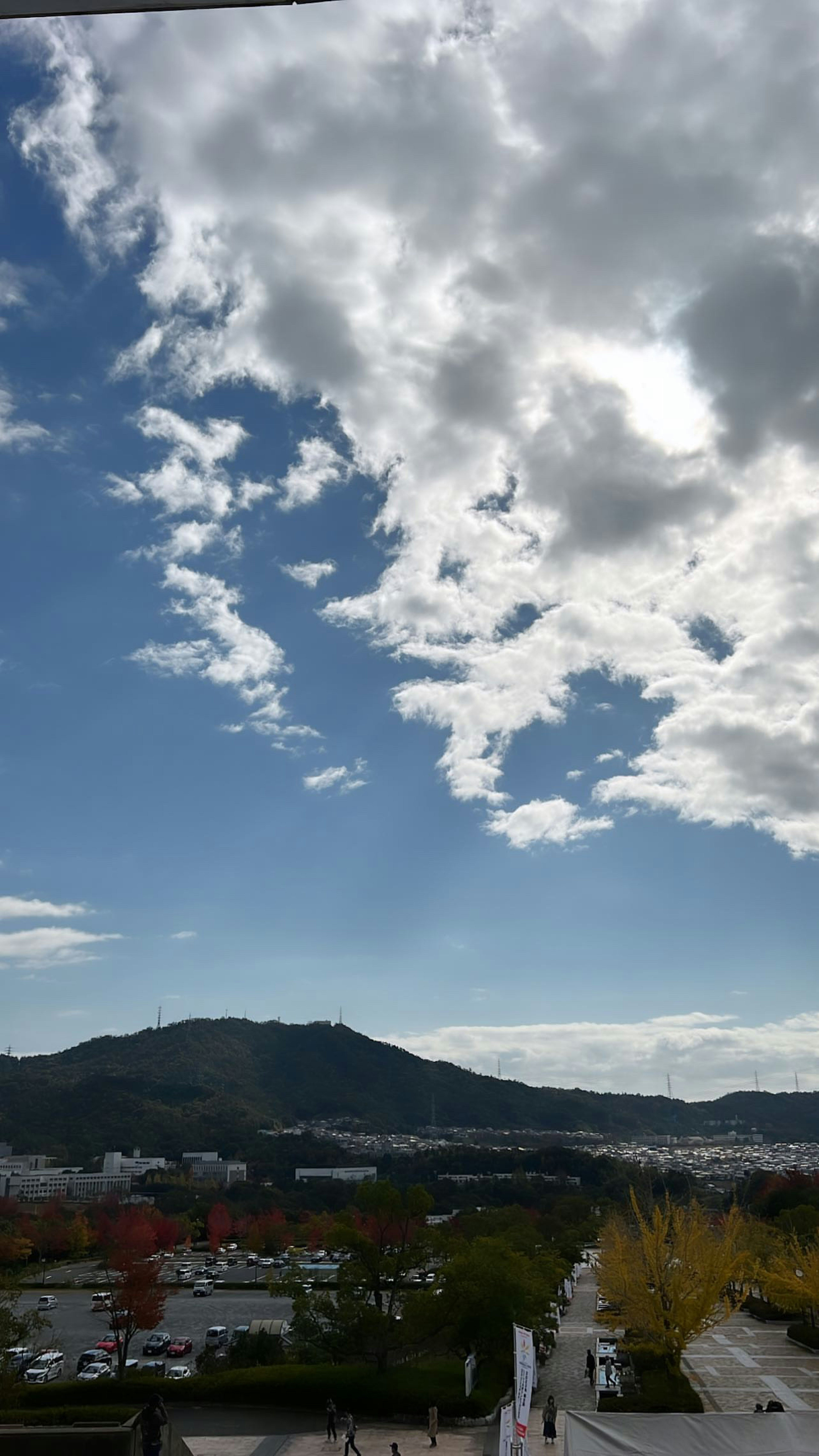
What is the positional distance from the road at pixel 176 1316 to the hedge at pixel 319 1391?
23.7 feet

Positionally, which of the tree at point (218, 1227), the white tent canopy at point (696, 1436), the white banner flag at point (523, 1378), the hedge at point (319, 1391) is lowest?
the tree at point (218, 1227)

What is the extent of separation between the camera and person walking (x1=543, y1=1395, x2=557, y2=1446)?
25.5 meters

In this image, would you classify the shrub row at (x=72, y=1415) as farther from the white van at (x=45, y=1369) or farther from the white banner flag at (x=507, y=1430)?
the white banner flag at (x=507, y=1430)

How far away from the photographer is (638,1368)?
3300 centimetres

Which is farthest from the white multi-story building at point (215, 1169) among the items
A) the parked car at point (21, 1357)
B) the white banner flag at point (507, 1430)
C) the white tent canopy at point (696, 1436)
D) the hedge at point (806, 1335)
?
the white tent canopy at point (696, 1436)

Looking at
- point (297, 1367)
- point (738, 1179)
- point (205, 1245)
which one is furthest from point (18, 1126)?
point (297, 1367)

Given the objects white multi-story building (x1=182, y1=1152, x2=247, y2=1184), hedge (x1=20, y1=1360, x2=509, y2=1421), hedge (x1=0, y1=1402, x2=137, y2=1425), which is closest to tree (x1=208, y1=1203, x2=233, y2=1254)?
white multi-story building (x1=182, y1=1152, x2=247, y2=1184)

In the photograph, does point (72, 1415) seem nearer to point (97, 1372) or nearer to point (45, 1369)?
point (97, 1372)

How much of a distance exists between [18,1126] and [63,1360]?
177m

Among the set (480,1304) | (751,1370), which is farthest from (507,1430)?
(751,1370)

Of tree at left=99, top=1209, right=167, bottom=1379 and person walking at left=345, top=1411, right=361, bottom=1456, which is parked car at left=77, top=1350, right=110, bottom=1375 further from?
person walking at left=345, top=1411, right=361, bottom=1456

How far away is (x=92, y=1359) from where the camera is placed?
127ft

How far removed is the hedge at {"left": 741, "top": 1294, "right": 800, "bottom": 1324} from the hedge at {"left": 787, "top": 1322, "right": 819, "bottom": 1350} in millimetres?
5242

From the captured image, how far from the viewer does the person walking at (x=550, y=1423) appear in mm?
25453
